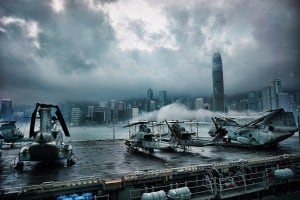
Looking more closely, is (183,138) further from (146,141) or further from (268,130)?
(268,130)

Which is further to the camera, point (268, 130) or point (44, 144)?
point (268, 130)

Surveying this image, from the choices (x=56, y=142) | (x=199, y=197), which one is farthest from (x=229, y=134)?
(x=56, y=142)

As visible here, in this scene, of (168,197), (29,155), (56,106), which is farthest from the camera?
(56,106)

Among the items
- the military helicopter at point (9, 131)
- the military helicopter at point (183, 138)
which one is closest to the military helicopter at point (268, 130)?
the military helicopter at point (183, 138)

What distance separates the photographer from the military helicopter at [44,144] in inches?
710

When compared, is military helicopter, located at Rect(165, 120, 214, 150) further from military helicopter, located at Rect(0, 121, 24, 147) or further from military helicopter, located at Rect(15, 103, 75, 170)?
military helicopter, located at Rect(0, 121, 24, 147)

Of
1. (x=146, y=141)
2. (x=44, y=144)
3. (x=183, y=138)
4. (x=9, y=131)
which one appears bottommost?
(x=146, y=141)

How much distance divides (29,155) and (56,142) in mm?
2477

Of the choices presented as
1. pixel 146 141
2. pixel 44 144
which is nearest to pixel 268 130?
pixel 146 141

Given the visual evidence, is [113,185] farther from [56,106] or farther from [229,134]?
[229,134]

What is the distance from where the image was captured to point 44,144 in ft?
59.1

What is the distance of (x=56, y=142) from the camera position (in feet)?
63.6

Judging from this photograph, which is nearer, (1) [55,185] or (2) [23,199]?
(2) [23,199]

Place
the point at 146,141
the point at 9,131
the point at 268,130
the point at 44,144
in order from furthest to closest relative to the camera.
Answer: the point at 9,131, the point at 268,130, the point at 146,141, the point at 44,144
